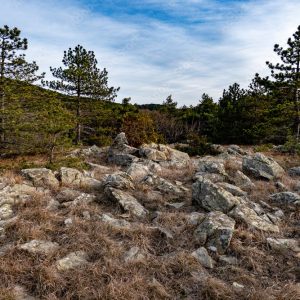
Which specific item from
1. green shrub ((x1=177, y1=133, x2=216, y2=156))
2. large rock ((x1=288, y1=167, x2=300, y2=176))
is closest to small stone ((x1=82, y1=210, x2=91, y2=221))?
large rock ((x1=288, y1=167, x2=300, y2=176))

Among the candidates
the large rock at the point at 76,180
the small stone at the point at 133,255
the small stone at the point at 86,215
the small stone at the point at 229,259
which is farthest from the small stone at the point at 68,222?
the small stone at the point at 229,259

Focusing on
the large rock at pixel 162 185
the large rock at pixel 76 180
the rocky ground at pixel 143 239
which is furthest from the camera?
the large rock at pixel 76 180

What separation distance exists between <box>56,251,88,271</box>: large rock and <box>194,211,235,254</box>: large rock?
209cm

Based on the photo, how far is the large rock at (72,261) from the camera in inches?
177

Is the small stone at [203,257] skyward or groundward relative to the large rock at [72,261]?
skyward

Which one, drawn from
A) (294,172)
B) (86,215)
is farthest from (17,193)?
(294,172)

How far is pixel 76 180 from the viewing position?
28.2 ft

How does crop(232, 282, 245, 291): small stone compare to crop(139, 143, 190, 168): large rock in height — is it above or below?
below

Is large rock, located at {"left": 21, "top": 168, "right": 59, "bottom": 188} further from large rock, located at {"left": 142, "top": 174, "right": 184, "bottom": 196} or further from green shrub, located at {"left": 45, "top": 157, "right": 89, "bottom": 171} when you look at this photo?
large rock, located at {"left": 142, "top": 174, "right": 184, "bottom": 196}

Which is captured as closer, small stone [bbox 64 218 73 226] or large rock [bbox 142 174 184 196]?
small stone [bbox 64 218 73 226]

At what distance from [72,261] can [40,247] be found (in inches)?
27.6

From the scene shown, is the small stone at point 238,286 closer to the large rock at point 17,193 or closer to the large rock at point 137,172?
the large rock at point 17,193

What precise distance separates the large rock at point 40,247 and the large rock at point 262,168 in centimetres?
722

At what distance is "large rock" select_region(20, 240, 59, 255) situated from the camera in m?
4.85
